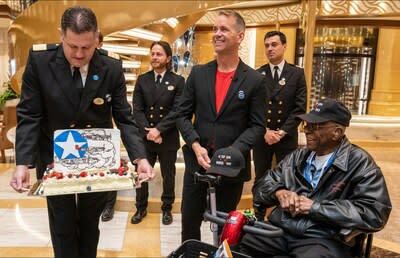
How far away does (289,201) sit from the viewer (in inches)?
67.4

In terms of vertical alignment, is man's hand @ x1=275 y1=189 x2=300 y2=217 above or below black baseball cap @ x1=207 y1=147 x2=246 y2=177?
below

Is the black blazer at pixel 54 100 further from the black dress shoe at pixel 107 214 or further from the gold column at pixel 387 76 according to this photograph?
the gold column at pixel 387 76

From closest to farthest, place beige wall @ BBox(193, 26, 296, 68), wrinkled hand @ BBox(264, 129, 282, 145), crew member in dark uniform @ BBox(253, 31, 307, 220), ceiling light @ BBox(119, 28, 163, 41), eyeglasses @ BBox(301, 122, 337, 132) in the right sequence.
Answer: eyeglasses @ BBox(301, 122, 337, 132), wrinkled hand @ BBox(264, 129, 282, 145), crew member in dark uniform @ BBox(253, 31, 307, 220), ceiling light @ BBox(119, 28, 163, 41), beige wall @ BBox(193, 26, 296, 68)

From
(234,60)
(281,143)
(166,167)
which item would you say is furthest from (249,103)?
(166,167)

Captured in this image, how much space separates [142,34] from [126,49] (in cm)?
41

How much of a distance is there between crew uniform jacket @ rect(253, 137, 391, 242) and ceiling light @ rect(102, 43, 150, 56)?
135 inches

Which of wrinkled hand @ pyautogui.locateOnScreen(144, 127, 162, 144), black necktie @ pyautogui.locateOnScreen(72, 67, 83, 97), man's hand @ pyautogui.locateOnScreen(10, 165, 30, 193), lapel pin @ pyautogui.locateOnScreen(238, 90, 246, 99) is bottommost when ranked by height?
wrinkled hand @ pyautogui.locateOnScreen(144, 127, 162, 144)

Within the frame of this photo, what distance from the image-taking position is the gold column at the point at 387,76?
8414mm

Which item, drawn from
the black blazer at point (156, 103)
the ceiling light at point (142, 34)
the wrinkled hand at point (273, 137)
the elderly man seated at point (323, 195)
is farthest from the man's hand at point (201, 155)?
the ceiling light at point (142, 34)

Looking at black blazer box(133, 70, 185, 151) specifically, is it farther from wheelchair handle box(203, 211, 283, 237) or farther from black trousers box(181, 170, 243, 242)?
wheelchair handle box(203, 211, 283, 237)

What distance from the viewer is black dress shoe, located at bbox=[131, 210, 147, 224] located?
131 inches

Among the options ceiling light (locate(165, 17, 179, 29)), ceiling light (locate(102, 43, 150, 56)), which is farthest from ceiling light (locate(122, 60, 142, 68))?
ceiling light (locate(165, 17, 179, 29))

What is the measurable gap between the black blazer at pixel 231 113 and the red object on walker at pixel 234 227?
1.95 ft

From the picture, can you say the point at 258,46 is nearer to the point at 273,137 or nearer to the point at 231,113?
the point at 273,137
